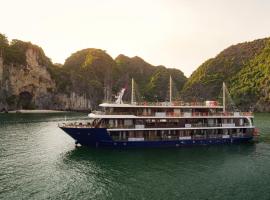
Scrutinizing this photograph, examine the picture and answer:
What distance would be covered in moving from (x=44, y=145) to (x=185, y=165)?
24.0 metres

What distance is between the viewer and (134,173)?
30.5 meters

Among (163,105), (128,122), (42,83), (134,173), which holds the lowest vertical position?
(134,173)

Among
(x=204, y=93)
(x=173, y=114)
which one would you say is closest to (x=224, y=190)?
(x=173, y=114)

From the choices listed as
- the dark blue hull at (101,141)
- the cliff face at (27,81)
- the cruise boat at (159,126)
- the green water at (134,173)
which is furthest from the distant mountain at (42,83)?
the green water at (134,173)

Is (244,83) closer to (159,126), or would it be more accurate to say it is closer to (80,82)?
(80,82)

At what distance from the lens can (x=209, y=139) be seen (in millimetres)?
44656

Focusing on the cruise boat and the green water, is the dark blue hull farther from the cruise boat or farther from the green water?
the green water

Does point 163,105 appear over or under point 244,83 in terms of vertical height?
under

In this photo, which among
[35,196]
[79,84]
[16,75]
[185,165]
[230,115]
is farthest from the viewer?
[79,84]

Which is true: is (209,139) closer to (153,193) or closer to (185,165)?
(185,165)

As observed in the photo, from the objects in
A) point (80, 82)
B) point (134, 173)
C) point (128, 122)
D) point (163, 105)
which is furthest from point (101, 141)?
point (80, 82)

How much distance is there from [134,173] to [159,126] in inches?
531

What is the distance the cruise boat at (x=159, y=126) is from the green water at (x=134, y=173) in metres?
1.66

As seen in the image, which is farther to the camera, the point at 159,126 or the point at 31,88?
the point at 31,88
